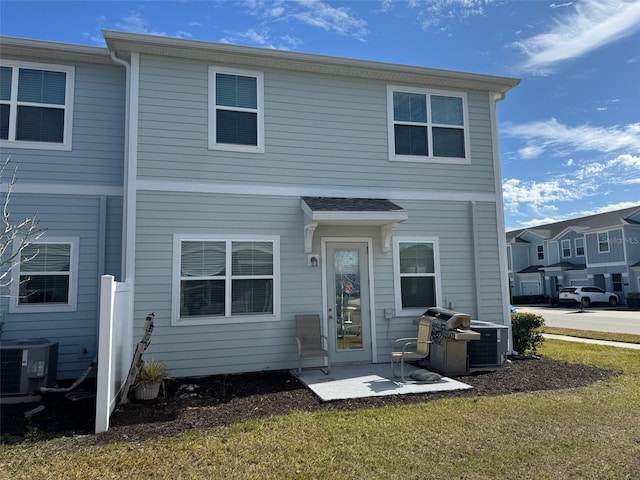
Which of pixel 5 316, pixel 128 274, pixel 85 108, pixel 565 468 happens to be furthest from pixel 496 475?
pixel 85 108

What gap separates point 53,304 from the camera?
711 cm

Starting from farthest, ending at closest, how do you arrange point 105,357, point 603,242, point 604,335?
1. point 603,242
2. point 604,335
3. point 105,357

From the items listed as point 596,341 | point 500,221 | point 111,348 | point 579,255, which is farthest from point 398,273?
point 579,255

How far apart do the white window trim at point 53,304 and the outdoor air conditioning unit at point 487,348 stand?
6878 millimetres

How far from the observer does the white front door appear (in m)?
7.81

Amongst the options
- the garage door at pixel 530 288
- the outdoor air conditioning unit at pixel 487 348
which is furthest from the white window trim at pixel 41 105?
the garage door at pixel 530 288

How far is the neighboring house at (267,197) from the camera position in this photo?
7102 mm

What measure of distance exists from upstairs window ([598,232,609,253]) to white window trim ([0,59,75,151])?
32.6 m

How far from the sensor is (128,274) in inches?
267

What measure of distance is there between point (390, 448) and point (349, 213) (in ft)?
13.1

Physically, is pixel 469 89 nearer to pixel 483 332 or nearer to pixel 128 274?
pixel 483 332

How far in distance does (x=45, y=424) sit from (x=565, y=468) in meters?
5.43

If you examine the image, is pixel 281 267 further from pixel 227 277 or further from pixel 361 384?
pixel 361 384

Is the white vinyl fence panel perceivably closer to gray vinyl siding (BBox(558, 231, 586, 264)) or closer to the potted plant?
the potted plant
